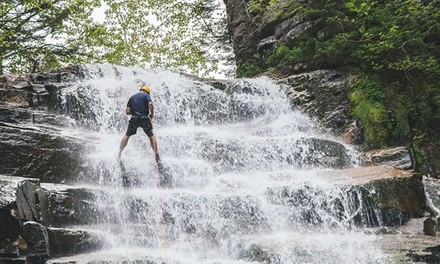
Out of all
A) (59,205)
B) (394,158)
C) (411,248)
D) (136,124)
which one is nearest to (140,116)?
(136,124)

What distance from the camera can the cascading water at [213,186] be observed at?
6.99 m

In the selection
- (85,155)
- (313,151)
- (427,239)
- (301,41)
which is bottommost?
(427,239)

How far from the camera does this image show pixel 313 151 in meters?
11.0

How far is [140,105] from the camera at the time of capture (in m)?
9.41

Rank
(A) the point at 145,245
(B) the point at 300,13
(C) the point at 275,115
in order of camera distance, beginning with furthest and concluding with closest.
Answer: (B) the point at 300,13
(C) the point at 275,115
(A) the point at 145,245

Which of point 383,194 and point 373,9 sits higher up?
point 373,9

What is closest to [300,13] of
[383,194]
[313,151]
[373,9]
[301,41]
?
[301,41]

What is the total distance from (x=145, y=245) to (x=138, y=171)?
2310 mm

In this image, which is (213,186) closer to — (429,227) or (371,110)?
(429,227)

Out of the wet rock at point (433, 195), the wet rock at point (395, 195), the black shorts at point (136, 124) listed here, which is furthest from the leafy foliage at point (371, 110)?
the black shorts at point (136, 124)

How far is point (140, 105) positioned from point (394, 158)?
6283 millimetres

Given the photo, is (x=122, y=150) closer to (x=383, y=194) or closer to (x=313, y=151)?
(x=313, y=151)

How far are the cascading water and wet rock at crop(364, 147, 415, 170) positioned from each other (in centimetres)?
61

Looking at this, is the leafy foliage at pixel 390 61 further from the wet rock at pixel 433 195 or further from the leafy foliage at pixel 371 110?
the wet rock at pixel 433 195
